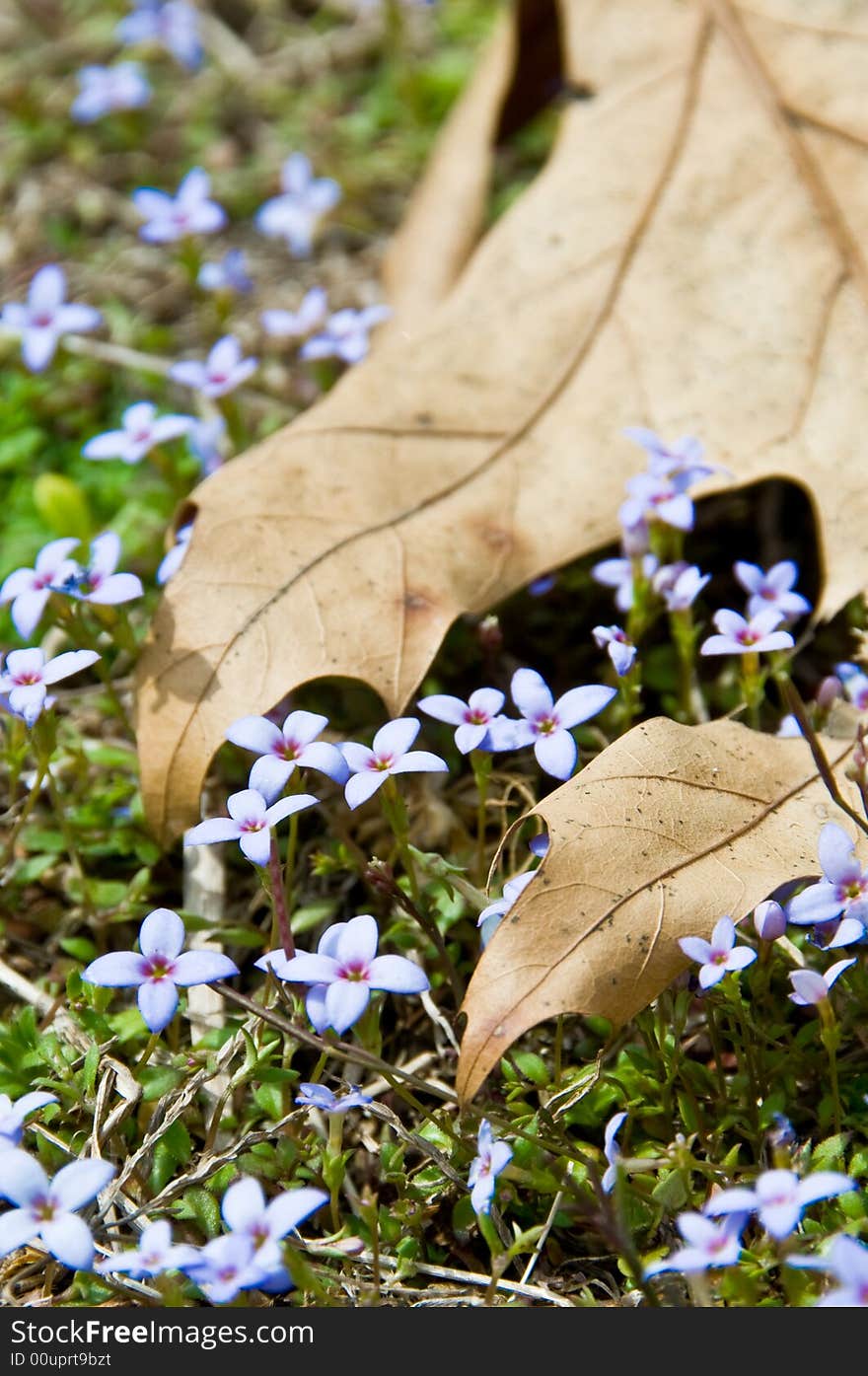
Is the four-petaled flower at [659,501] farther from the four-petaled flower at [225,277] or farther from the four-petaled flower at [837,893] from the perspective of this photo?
the four-petaled flower at [225,277]

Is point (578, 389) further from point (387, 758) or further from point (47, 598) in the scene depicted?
point (47, 598)

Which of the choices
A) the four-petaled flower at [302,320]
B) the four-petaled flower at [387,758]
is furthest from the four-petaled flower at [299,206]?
the four-petaled flower at [387,758]

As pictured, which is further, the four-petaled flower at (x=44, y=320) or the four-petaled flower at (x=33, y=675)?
the four-petaled flower at (x=44, y=320)

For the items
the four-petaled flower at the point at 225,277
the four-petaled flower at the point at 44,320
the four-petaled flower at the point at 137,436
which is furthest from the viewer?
the four-petaled flower at the point at 225,277

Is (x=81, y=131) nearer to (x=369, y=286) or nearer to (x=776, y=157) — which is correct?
(x=369, y=286)

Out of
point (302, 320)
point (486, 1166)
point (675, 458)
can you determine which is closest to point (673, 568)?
point (675, 458)

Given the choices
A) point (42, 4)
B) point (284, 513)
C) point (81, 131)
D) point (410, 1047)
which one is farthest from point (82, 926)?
point (42, 4)

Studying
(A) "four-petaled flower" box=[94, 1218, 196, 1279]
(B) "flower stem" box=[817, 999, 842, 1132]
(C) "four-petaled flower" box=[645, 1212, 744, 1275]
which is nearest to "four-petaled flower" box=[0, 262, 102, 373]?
(A) "four-petaled flower" box=[94, 1218, 196, 1279]
